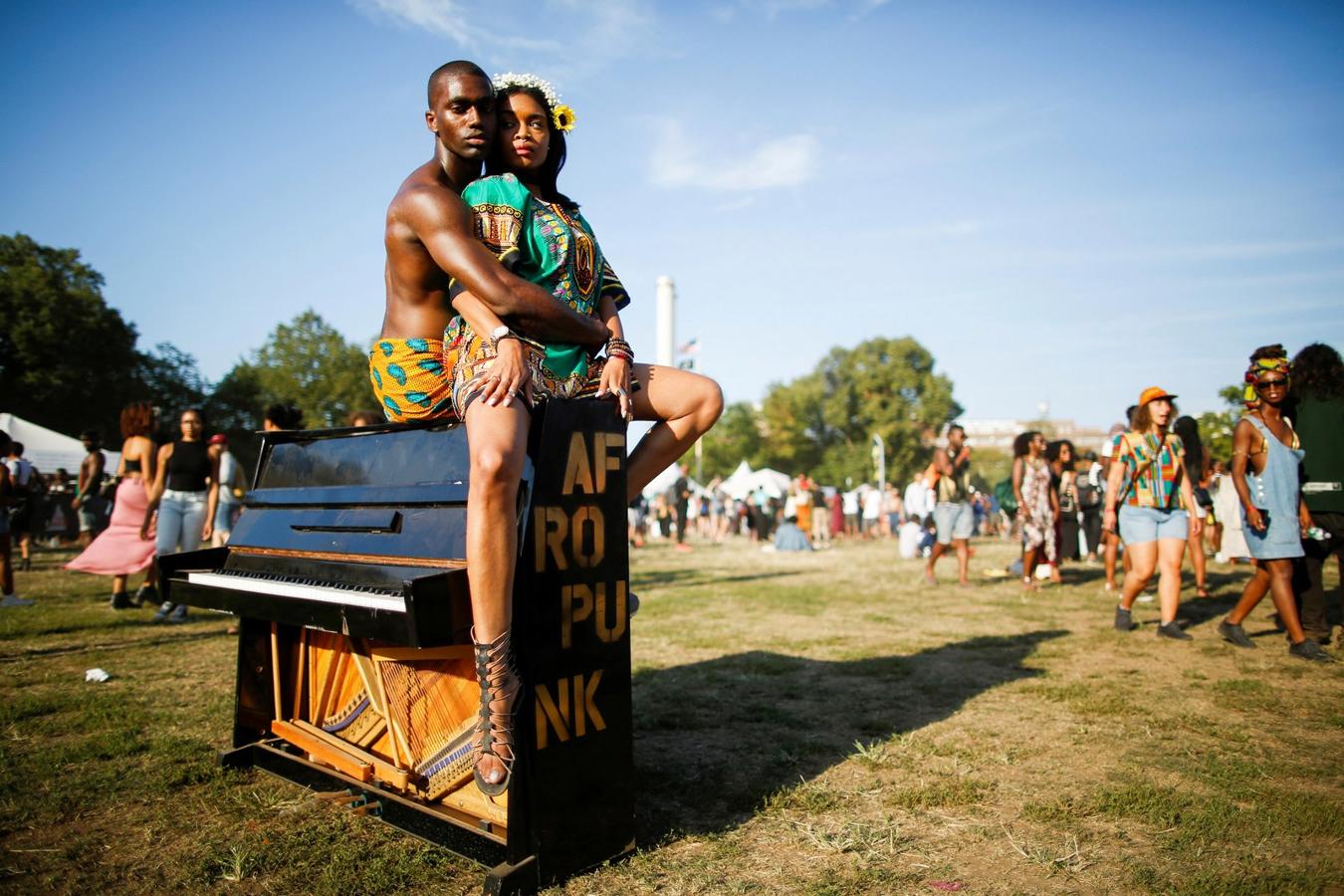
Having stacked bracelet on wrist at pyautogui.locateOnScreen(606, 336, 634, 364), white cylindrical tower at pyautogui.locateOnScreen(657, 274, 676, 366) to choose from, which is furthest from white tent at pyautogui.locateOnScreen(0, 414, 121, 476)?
stacked bracelet on wrist at pyautogui.locateOnScreen(606, 336, 634, 364)

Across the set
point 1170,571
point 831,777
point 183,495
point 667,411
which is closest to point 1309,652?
point 1170,571

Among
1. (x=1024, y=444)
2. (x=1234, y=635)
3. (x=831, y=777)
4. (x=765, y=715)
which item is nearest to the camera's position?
(x=831, y=777)

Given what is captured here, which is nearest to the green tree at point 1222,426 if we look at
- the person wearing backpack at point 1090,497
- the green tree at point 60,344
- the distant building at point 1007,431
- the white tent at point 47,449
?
the person wearing backpack at point 1090,497

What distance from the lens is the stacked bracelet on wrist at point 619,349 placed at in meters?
2.91

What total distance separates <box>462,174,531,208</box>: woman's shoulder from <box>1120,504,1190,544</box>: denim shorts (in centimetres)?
655

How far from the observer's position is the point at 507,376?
2.46m

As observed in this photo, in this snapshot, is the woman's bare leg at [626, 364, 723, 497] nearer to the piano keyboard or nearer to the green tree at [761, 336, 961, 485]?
the piano keyboard

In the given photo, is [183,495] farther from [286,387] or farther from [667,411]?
[286,387]

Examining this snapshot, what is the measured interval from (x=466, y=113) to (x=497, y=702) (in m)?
2.12

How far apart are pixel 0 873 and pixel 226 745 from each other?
A: 1.43 m

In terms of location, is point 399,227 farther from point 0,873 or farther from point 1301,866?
point 1301,866

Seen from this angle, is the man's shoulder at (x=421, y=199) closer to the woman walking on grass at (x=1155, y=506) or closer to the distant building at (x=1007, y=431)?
the woman walking on grass at (x=1155, y=506)

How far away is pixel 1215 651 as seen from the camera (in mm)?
6270

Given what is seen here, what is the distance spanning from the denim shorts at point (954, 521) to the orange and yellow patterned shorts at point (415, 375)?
980 cm
